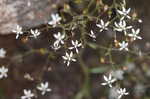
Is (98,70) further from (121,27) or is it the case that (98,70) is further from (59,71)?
(121,27)

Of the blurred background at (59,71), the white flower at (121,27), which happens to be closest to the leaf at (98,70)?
the blurred background at (59,71)

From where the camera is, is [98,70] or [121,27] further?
[98,70]

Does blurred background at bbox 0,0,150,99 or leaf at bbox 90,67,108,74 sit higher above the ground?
blurred background at bbox 0,0,150,99

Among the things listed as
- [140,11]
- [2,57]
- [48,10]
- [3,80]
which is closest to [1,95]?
[3,80]

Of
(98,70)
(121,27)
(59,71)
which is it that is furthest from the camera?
(59,71)

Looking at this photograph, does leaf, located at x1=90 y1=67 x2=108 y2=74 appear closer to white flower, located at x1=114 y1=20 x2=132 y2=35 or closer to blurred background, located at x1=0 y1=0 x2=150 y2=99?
blurred background, located at x1=0 y1=0 x2=150 y2=99

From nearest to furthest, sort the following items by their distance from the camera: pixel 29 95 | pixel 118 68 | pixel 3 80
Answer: pixel 29 95 → pixel 118 68 → pixel 3 80

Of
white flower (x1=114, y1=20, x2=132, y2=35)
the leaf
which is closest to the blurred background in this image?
the leaf

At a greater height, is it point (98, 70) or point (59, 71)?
point (59, 71)

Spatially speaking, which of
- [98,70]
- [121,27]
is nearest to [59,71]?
[98,70]

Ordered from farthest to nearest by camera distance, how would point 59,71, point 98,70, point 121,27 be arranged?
point 59,71
point 98,70
point 121,27

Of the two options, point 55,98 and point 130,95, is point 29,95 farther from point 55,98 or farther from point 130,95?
point 130,95
